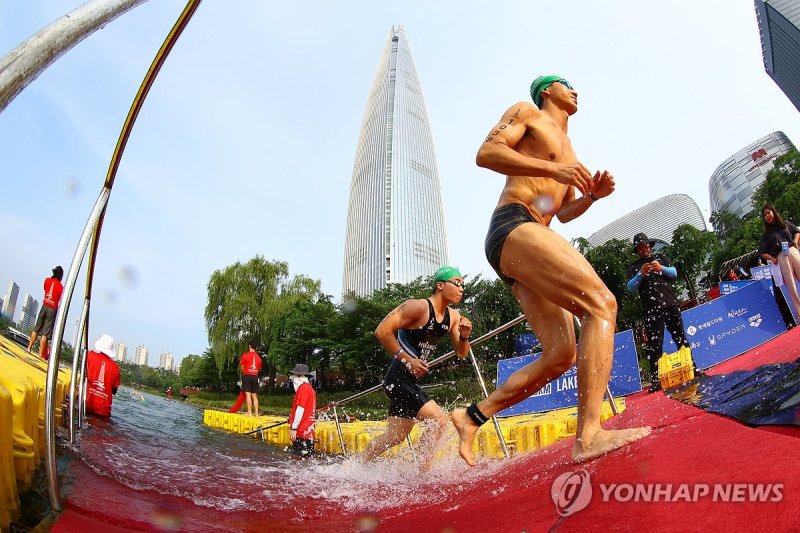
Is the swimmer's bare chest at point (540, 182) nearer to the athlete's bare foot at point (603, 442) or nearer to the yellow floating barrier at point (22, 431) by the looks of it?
the athlete's bare foot at point (603, 442)

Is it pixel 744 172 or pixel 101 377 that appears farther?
pixel 744 172

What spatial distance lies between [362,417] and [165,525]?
46.3ft

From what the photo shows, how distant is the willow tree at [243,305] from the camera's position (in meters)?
33.0

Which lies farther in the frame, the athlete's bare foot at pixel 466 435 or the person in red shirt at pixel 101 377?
the person in red shirt at pixel 101 377

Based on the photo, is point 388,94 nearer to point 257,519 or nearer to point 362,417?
point 362,417

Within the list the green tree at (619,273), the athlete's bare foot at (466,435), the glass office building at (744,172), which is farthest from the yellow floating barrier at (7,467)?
the glass office building at (744,172)

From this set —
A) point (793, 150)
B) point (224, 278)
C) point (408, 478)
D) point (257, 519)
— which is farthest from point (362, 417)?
point (793, 150)

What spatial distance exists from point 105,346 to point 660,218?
382 ft

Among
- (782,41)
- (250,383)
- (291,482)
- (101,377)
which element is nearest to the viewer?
(291,482)

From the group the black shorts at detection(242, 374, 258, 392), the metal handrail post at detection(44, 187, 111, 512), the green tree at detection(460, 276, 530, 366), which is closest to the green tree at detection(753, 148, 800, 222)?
the green tree at detection(460, 276, 530, 366)

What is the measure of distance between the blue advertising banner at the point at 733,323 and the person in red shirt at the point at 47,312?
994cm

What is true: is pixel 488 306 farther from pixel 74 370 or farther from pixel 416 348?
pixel 74 370

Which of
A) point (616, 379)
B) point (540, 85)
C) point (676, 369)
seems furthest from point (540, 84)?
point (676, 369)

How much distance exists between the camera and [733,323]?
646 centimetres
